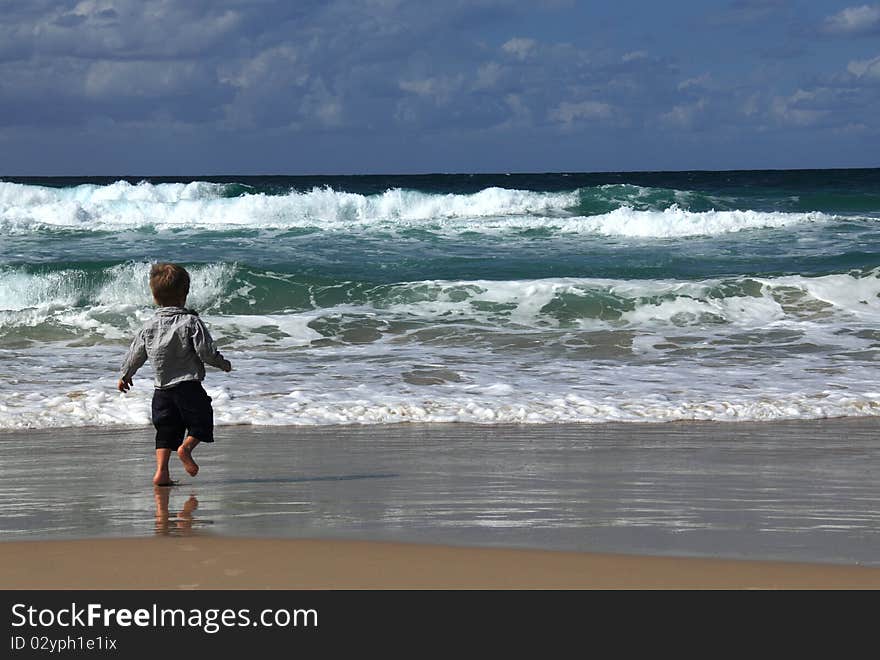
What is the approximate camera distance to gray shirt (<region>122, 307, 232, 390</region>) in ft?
18.0

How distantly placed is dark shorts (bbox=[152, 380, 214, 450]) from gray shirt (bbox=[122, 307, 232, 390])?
0.05 m

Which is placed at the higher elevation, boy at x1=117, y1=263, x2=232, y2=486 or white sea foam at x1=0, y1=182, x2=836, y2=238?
white sea foam at x1=0, y1=182, x2=836, y2=238

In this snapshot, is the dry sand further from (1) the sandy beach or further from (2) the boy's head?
(2) the boy's head

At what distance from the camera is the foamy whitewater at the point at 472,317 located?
823 centimetres

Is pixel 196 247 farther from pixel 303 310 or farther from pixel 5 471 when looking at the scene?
pixel 5 471

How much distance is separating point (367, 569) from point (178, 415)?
2.06 metres

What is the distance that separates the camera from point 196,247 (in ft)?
71.5

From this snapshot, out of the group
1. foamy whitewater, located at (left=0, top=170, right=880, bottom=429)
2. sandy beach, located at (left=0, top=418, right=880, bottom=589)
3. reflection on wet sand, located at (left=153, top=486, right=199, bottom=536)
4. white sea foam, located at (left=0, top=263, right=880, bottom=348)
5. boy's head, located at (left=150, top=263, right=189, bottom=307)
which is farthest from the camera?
white sea foam, located at (left=0, top=263, right=880, bottom=348)

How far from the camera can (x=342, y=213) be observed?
107ft

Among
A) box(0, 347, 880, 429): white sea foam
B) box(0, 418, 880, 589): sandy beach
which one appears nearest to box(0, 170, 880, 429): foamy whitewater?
box(0, 347, 880, 429): white sea foam

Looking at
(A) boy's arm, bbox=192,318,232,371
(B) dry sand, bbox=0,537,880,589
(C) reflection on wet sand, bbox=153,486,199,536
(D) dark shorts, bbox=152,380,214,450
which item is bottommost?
(C) reflection on wet sand, bbox=153,486,199,536

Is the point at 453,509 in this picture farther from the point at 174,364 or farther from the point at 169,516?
the point at 174,364
